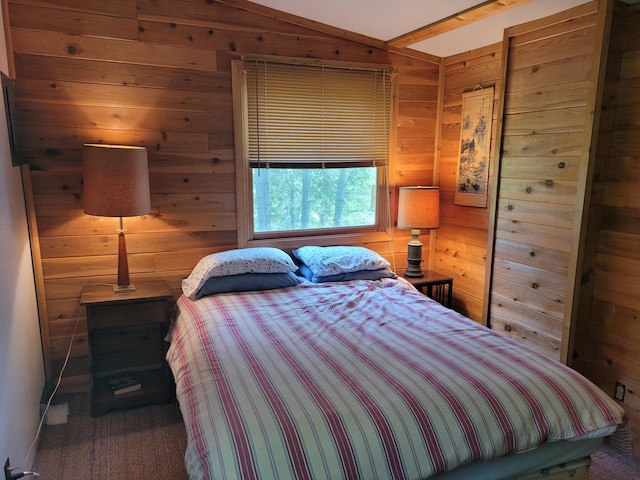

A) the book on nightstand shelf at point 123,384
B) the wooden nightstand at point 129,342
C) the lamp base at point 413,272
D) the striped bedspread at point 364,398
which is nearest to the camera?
the striped bedspread at point 364,398

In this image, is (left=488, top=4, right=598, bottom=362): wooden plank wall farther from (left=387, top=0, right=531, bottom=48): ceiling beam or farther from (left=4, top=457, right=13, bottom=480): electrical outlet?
(left=4, top=457, right=13, bottom=480): electrical outlet

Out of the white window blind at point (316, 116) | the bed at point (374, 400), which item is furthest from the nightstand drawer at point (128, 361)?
the white window blind at point (316, 116)

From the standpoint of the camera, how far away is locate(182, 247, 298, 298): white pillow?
273 centimetres

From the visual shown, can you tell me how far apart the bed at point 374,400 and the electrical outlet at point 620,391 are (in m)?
0.84

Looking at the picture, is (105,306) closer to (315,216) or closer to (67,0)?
(315,216)

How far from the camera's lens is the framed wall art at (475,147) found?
3.10 metres

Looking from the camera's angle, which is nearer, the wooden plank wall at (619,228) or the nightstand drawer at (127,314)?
the wooden plank wall at (619,228)

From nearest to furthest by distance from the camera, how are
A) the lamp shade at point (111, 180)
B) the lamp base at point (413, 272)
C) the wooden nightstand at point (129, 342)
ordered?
the lamp shade at point (111, 180)
the wooden nightstand at point (129, 342)
the lamp base at point (413, 272)

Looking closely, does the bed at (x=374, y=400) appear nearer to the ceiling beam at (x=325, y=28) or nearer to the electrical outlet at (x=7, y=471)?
the electrical outlet at (x=7, y=471)

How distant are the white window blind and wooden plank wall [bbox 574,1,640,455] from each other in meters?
1.49

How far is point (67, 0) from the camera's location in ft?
8.48

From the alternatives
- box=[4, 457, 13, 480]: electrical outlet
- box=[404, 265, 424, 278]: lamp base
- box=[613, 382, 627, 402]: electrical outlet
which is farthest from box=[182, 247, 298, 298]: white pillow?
box=[613, 382, 627, 402]: electrical outlet

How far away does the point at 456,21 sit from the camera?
266cm

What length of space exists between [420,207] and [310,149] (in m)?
0.88
